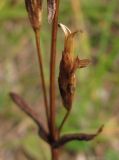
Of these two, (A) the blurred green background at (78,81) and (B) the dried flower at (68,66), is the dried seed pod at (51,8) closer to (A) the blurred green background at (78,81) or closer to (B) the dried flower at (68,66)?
(B) the dried flower at (68,66)

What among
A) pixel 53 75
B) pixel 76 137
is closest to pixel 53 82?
pixel 53 75

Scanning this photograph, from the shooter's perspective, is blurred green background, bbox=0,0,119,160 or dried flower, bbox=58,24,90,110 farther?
blurred green background, bbox=0,0,119,160

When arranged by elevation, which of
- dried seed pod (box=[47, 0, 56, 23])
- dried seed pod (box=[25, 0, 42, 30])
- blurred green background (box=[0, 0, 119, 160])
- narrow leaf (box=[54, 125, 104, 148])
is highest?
dried seed pod (box=[47, 0, 56, 23])

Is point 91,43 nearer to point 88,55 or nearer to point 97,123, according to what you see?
point 88,55

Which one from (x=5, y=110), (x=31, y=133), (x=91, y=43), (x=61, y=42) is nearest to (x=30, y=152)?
(x=31, y=133)

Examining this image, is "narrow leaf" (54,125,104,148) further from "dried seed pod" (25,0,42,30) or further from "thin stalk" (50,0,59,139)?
"dried seed pod" (25,0,42,30)

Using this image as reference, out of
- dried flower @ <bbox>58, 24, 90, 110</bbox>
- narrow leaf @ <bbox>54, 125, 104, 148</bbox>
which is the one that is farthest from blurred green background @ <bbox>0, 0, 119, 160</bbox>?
dried flower @ <bbox>58, 24, 90, 110</bbox>

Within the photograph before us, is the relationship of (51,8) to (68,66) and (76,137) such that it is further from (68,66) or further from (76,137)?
(76,137)

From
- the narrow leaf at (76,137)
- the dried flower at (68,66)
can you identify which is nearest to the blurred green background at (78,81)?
the narrow leaf at (76,137)

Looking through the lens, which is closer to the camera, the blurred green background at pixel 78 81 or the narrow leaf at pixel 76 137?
the narrow leaf at pixel 76 137
